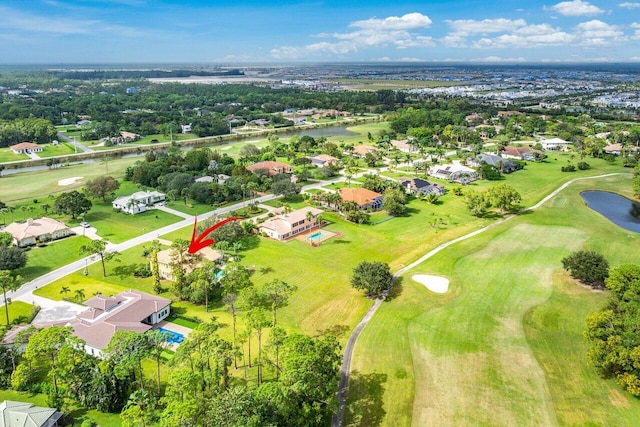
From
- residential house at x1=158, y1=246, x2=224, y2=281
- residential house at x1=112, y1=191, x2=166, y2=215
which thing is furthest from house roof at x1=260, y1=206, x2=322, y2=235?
residential house at x1=112, y1=191, x2=166, y2=215

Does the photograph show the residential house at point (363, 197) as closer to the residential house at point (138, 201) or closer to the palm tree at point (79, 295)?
the residential house at point (138, 201)

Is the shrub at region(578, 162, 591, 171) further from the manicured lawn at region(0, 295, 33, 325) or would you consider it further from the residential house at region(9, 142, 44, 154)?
the residential house at region(9, 142, 44, 154)

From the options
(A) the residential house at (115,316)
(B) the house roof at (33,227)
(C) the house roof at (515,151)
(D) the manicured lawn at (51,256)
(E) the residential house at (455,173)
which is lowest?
(D) the manicured lawn at (51,256)

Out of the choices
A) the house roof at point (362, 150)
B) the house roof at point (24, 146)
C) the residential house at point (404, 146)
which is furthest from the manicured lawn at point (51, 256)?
the residential house at point (404, 146)

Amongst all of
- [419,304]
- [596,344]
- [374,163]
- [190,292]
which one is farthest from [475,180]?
[190,292]

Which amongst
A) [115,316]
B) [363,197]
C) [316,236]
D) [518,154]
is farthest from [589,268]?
[518,154]
